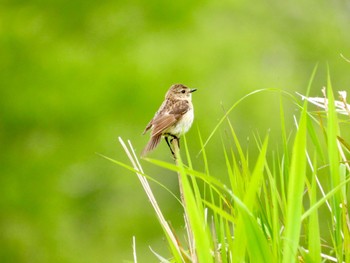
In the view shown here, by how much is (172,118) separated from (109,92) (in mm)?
12855

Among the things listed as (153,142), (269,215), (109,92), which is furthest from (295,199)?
(109,92)

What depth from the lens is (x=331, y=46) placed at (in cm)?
→ 2034

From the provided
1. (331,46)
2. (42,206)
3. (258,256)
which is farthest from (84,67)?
(258,256)

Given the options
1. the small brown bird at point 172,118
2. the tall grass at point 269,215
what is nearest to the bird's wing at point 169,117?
the small brown bird at point 172,118

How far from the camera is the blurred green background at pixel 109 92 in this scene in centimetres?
1830

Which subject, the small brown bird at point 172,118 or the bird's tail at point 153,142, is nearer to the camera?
the bird's tail at point 153,142

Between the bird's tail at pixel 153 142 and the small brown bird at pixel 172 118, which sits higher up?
the small brown bird at pixel 172 118

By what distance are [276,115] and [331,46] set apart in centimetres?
272

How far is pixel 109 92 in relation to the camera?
63.3 ft

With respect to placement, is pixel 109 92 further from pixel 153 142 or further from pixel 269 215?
pixel 269 215

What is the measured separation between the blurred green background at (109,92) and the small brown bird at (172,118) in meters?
9.69

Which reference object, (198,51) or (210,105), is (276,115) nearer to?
(210,105)

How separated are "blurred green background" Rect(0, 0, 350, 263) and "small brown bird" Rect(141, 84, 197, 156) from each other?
969 cm

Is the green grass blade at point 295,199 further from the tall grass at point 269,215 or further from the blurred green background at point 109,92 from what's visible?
the blurred green background at point 109,92
